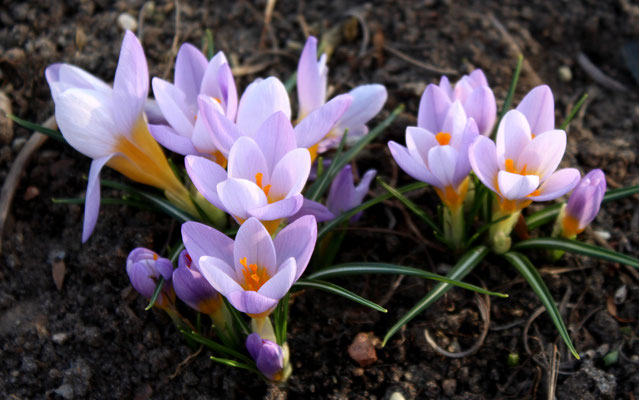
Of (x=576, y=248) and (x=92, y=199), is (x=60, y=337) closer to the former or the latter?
(x=92, y=199)

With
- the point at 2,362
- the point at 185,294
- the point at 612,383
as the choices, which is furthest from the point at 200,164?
the point at 612,383

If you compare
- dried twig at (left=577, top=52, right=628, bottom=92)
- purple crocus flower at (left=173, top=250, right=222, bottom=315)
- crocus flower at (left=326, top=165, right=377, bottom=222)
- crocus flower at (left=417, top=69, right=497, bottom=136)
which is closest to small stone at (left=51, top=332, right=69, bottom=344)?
purple crocus flower at (left=173, top=250, right=222, bottom=315)

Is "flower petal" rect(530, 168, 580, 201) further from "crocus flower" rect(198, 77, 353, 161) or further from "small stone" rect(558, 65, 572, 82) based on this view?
"small stone" rect(558, 65, 572, 82)

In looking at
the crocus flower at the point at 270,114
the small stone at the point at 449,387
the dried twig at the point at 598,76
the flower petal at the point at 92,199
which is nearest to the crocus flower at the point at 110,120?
the flower petal at the point at 92,199

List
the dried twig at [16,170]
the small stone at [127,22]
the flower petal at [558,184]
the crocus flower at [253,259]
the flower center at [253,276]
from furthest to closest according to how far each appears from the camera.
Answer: the small stone at [127,22]
the dried twig at [16,170]
the flower petal at [558,184]
the flower center at [253,276]
the crocus flower at [253,259]

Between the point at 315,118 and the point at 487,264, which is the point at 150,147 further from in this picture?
the point at 487,264

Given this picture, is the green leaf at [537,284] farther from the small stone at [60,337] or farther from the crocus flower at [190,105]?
the small stone at [60,337]

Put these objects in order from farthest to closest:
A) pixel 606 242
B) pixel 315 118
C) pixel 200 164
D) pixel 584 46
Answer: pixel 584 46 < pixel 606 242 < pixel 315 118 < pixel 200 164
